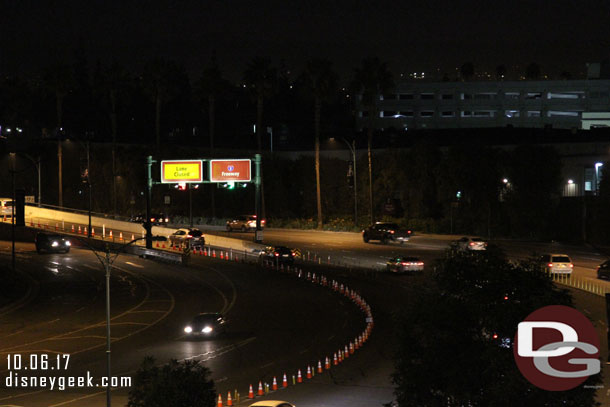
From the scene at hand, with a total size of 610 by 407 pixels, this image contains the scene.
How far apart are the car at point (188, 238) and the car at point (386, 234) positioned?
1524 cm

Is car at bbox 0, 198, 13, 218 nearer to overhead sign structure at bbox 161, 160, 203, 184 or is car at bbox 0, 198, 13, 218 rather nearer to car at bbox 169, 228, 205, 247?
car at bbox 169, 228, 205, 247

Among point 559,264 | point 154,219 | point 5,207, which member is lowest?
point 559,264

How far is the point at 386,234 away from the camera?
7444cm

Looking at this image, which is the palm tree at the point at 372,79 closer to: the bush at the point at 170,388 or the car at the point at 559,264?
the car at the point at 559,264

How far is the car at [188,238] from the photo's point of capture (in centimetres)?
7294

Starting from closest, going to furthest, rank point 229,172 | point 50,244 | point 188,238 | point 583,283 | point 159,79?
point 583,283 → point 50,244 → point 188,238 → point 229,172 → point 159,79

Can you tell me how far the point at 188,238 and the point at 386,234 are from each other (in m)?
17.9

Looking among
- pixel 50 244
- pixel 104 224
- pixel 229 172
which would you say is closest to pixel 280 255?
pixel 229 172

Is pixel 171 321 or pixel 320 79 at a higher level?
pixel 320 79

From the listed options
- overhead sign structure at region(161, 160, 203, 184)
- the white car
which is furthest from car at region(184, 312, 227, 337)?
overhead sign structure at region(161, 160, 203, 184)

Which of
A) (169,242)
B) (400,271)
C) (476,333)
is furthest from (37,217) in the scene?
(476,333)

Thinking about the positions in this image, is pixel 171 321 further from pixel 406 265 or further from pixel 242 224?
pixel 242 224

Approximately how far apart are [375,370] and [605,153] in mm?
65246

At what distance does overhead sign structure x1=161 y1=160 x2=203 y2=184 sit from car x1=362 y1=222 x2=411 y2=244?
16.3 metres
